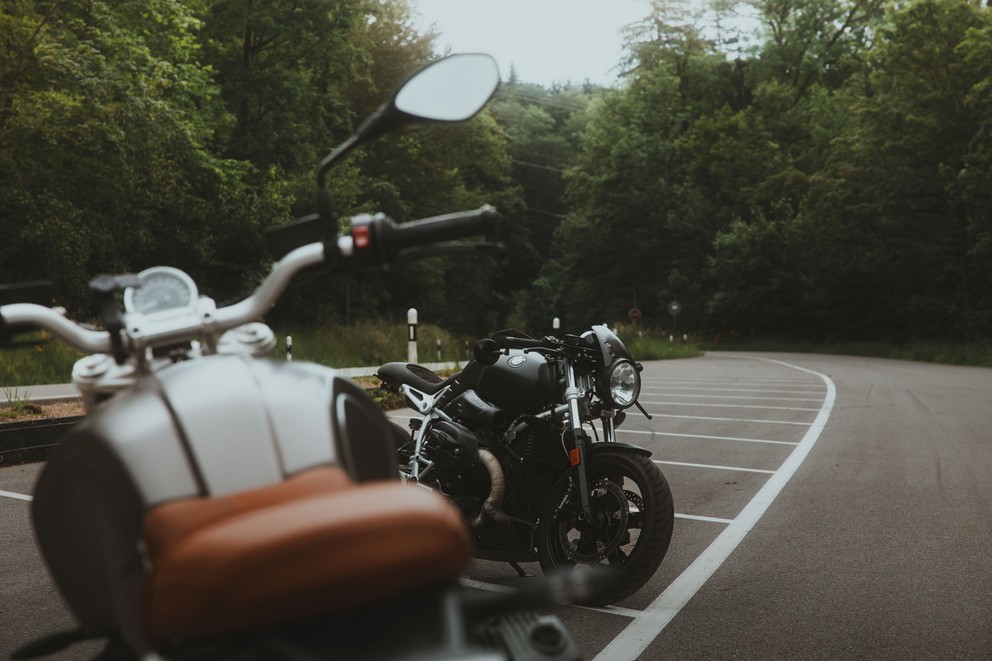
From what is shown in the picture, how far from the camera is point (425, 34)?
45.6 meters

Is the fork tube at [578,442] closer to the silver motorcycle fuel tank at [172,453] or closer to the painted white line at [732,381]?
the silver motorcycle fuel tank at [172,453]

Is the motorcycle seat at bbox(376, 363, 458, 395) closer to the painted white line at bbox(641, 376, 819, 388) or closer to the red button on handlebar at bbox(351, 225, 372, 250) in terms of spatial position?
the red button on handlebar at bbox(351, 225, 372, 250)

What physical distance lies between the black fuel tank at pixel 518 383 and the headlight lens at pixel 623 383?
286mm

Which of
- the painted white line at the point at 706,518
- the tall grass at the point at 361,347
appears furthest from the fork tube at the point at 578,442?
the tall grass at the point at 361,347

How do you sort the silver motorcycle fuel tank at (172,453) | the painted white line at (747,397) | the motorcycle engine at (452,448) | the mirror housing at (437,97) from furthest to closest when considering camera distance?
1. the painted white line at (747,397)
2. the motorcycle engine at (452,448)
3. the mirror housing at (437,97)
4. the silver motorcycle fuel tank at (172,453)

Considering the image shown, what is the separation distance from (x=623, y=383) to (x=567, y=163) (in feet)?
247

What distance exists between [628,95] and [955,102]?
28502 mm

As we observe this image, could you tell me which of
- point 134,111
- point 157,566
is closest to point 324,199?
point 157,566

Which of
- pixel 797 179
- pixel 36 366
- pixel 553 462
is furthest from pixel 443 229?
pixel 797 179

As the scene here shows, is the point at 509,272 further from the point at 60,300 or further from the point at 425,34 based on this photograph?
the point at 60,300

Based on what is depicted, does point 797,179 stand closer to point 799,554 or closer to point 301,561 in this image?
point 799,554

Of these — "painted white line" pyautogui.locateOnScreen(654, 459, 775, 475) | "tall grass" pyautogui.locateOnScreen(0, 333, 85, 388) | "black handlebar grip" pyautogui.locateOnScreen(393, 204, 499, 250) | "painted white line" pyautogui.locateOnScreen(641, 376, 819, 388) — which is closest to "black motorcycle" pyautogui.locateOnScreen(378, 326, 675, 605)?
"black handlebar grip" pyautogui.locateOnScreen(393, 204, 499, 250)

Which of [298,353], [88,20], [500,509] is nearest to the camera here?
[500,509]

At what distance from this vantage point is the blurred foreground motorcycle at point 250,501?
4.18 ft
